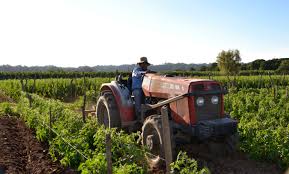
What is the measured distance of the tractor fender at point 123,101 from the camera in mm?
7520

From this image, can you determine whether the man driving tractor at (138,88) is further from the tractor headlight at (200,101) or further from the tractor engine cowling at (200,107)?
the tractor headlight at (200,101)

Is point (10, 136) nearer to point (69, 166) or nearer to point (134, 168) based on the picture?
point (69, 166)

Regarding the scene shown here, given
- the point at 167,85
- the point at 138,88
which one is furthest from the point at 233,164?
the point at 138,88

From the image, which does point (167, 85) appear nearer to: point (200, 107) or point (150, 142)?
point (200, 107)

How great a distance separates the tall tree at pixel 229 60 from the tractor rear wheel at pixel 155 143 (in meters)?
41.7

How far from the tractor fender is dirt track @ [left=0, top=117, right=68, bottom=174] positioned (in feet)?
5.21

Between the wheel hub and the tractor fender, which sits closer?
the wheel hub

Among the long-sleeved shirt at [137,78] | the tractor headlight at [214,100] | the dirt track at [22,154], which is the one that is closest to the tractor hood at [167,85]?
the long-sleeved shirt at [137,78]

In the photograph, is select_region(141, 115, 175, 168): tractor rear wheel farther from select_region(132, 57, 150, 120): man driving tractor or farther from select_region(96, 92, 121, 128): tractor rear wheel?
select_region(96, 92, 121, 128): tractor rear wheel

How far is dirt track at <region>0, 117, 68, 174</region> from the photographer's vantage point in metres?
6.10

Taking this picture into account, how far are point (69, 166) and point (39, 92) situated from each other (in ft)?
50.5

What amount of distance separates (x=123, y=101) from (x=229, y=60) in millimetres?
41825

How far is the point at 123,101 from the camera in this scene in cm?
760

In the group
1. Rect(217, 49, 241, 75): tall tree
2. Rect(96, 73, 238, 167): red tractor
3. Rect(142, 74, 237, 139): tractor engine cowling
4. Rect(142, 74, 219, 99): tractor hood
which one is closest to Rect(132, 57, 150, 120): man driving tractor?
Rect(142, 74, 219, 99): tractor hood
